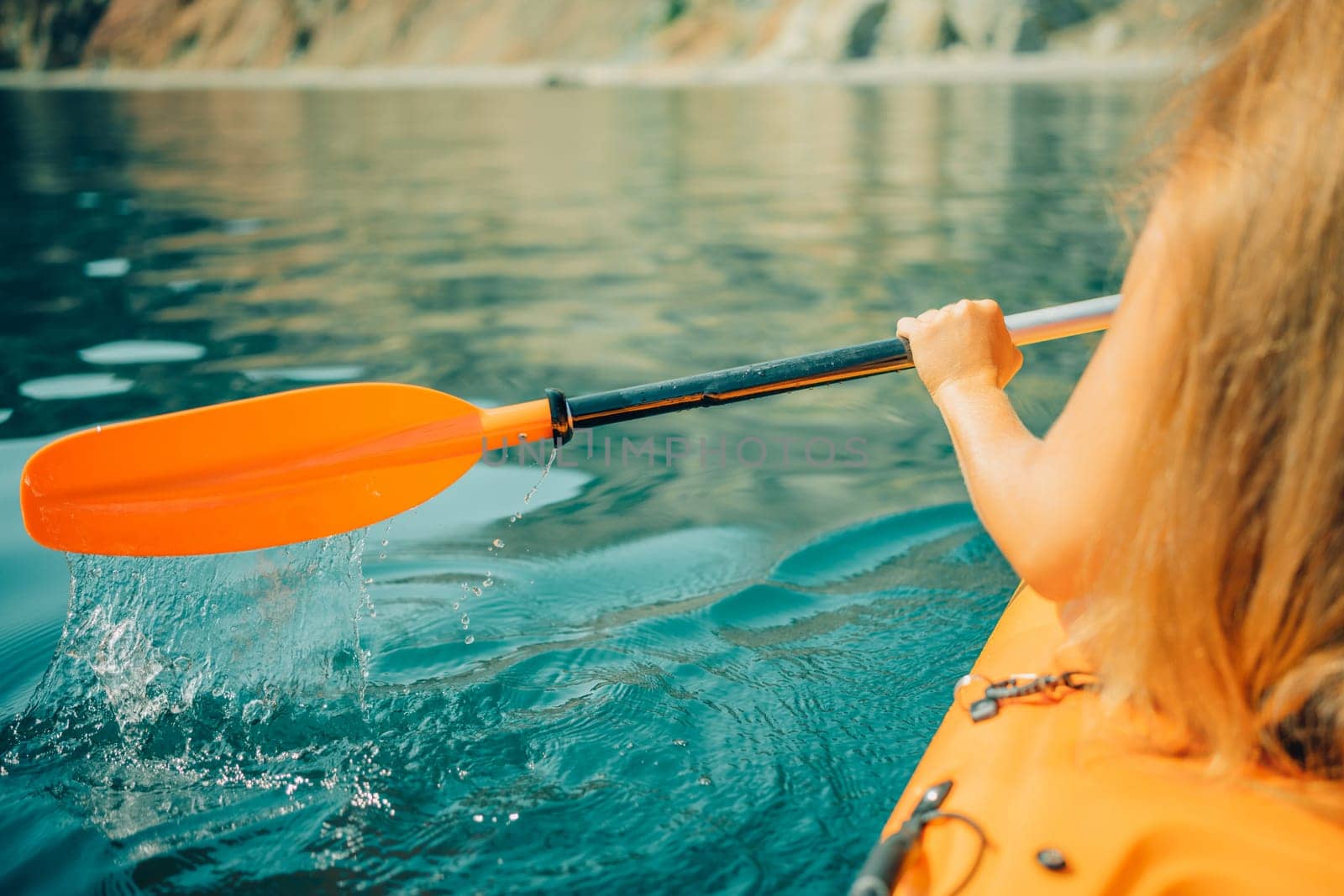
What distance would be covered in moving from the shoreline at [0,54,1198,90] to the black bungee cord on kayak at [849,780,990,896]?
33.9 meters

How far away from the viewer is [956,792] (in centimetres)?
155

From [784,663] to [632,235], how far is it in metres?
6.52

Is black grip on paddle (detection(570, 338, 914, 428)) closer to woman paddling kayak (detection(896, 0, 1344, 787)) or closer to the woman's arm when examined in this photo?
the woman's arm

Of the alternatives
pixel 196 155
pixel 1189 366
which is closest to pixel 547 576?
pixel 1189 366

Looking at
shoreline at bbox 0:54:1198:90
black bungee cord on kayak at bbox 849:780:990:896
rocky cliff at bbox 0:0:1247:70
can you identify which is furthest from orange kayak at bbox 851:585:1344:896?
rocky cliff at bbox 0:0:1247:70

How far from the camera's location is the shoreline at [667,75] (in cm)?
4069

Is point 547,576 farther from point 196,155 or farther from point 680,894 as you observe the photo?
point 196,155

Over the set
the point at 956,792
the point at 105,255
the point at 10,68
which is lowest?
the point at 956,792

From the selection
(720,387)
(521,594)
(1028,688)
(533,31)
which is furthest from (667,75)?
(1028,688)

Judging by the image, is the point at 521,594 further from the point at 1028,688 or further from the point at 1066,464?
the point at 1066,464

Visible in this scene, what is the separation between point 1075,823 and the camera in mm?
1377

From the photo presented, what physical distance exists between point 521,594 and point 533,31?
223 ft

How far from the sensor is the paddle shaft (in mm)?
2541

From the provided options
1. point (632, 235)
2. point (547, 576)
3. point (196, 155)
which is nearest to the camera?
point (547, 576)
